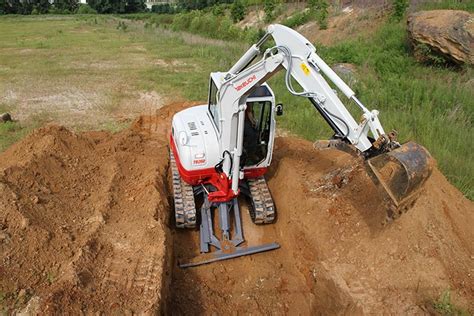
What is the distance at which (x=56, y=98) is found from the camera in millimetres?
14297

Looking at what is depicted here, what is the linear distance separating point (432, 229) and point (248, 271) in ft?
9.61

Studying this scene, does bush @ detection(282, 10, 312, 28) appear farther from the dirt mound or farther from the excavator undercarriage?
the excavator undercarriage

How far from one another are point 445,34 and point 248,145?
10.1 metres

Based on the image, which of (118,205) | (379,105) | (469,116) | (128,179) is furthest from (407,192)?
(379,105)

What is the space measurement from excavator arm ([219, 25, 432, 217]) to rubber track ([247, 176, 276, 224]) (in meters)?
1.57

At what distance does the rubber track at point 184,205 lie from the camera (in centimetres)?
675

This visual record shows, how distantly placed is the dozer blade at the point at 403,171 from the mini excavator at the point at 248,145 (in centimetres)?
1

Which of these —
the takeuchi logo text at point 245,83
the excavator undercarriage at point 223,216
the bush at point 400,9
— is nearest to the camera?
the takeuchi logo text at point 245,83

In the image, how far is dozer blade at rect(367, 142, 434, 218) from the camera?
175 inches

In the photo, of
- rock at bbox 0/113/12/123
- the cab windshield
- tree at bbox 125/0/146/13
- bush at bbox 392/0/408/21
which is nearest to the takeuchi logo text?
the cab windshield

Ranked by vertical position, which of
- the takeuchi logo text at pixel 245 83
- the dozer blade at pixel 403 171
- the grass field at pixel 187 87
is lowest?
the grass field at pixel 187 87

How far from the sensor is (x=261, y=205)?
7.01 meters

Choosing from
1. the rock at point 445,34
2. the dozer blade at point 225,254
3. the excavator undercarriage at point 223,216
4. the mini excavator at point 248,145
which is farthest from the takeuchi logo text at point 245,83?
the rock at point 445,34

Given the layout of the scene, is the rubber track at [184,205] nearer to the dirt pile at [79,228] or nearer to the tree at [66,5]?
the dirt pile at [79,228]
